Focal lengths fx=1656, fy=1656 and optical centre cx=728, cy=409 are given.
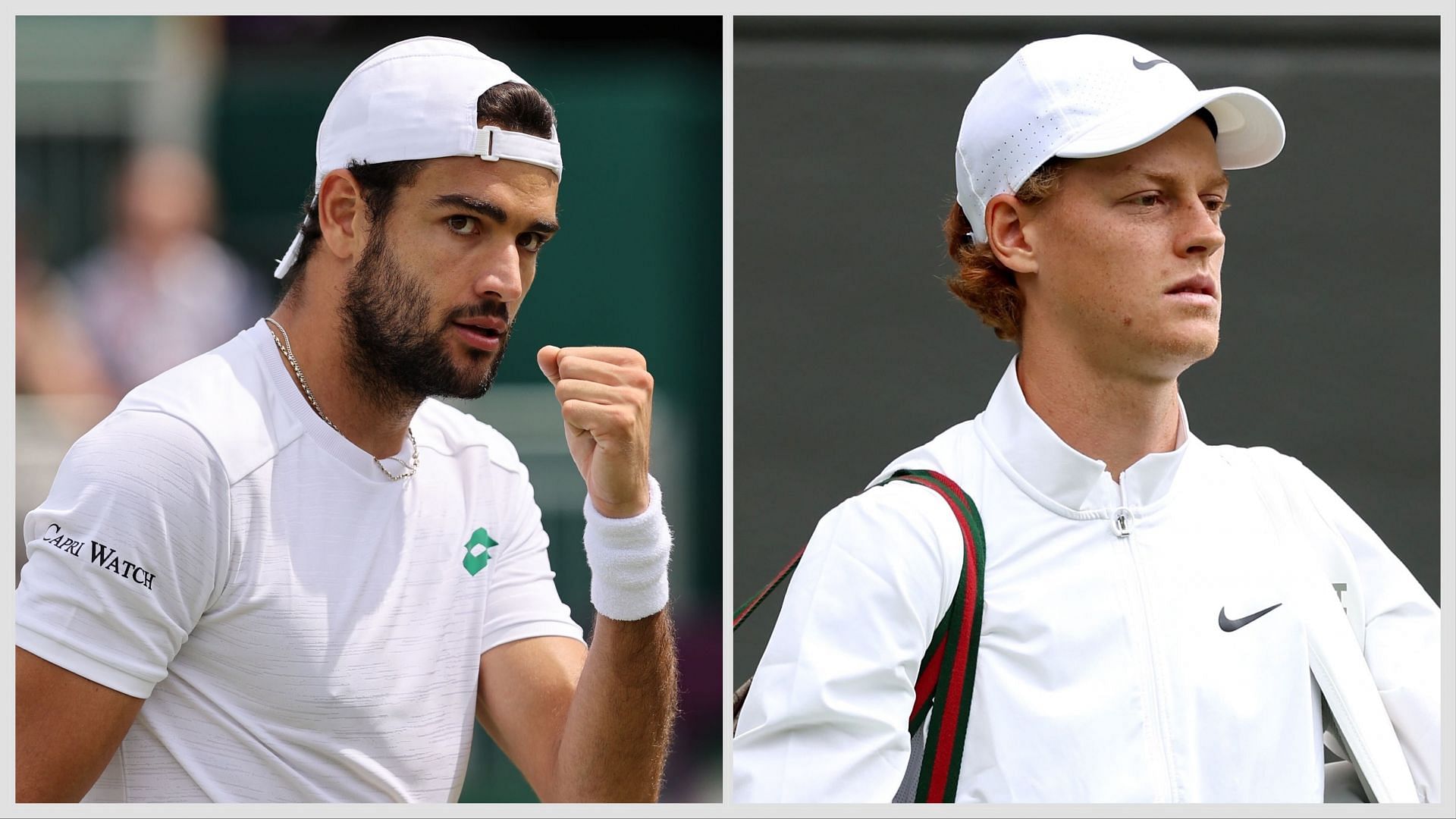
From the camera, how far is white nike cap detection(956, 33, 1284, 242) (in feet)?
8.36

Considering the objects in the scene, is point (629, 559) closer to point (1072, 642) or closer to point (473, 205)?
point (473, 205)

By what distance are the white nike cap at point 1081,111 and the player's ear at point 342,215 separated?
1053mm

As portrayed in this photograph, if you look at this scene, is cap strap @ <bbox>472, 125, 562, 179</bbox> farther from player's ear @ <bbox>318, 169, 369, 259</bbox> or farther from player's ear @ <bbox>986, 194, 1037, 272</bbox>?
player's ear @ <bbox>986, 194, 1037, 272</bbox>

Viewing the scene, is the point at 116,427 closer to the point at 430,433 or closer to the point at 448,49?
the point at 430,433

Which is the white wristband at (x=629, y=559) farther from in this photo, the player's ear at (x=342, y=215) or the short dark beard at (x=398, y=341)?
the player's ear at (x=342, y=215)

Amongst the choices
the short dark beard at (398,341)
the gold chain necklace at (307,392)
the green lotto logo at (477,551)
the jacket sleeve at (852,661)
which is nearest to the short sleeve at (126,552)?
the gold chain necklace at (307,392)

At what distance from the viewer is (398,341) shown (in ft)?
9.52

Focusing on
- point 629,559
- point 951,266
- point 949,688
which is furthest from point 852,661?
point 951,266

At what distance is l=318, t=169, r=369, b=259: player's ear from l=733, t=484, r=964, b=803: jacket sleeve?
1045 millimetres

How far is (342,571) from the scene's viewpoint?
2.78m

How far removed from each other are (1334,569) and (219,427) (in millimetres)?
1810

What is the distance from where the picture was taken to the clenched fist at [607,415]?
2.65 metres

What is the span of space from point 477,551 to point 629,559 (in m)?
0.34

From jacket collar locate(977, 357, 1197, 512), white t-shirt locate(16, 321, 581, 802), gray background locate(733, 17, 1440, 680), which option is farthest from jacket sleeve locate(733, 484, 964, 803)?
gray background locate(733, 17, 1440, 680)
